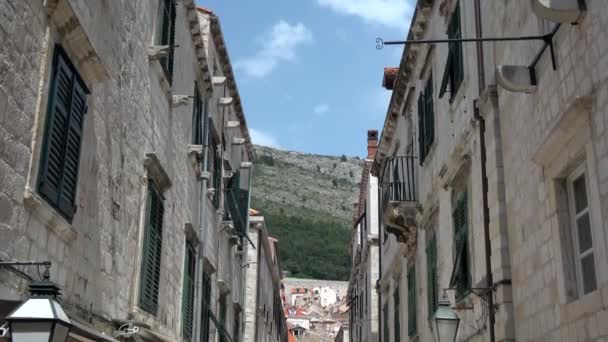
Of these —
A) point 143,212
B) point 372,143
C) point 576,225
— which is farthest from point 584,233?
point 372,143

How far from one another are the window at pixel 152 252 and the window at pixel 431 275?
16.6 ft

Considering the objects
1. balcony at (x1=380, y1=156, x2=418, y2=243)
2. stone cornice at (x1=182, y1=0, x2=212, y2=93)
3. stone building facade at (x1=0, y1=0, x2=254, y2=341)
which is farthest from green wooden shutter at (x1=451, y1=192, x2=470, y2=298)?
stone cornice at (x1=182, y1=0, x2=212, y2=93)

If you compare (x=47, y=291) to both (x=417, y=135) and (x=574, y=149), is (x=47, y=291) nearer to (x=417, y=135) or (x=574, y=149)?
(x=574, y=149)

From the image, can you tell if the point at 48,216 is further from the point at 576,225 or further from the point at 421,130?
the point at 421,130

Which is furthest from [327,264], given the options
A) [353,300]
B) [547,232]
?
[547,232]

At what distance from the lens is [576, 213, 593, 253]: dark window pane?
6.77 m

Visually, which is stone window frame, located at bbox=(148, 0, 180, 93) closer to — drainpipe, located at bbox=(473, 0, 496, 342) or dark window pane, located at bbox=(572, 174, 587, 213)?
drainpipe, located at bbox=(473, 0, 496, 342)

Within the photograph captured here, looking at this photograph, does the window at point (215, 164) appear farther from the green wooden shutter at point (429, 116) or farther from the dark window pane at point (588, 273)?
the dark window pane at point (588, 273)

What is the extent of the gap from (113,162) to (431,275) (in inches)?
275

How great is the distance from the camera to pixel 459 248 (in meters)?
11.5

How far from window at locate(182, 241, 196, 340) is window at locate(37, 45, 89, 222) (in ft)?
21.7

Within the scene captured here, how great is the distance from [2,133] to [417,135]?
1177cm

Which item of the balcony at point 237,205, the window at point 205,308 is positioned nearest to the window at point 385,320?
the balcony at point 237,205

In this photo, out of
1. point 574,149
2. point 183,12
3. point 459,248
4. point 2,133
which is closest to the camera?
point 2,133
